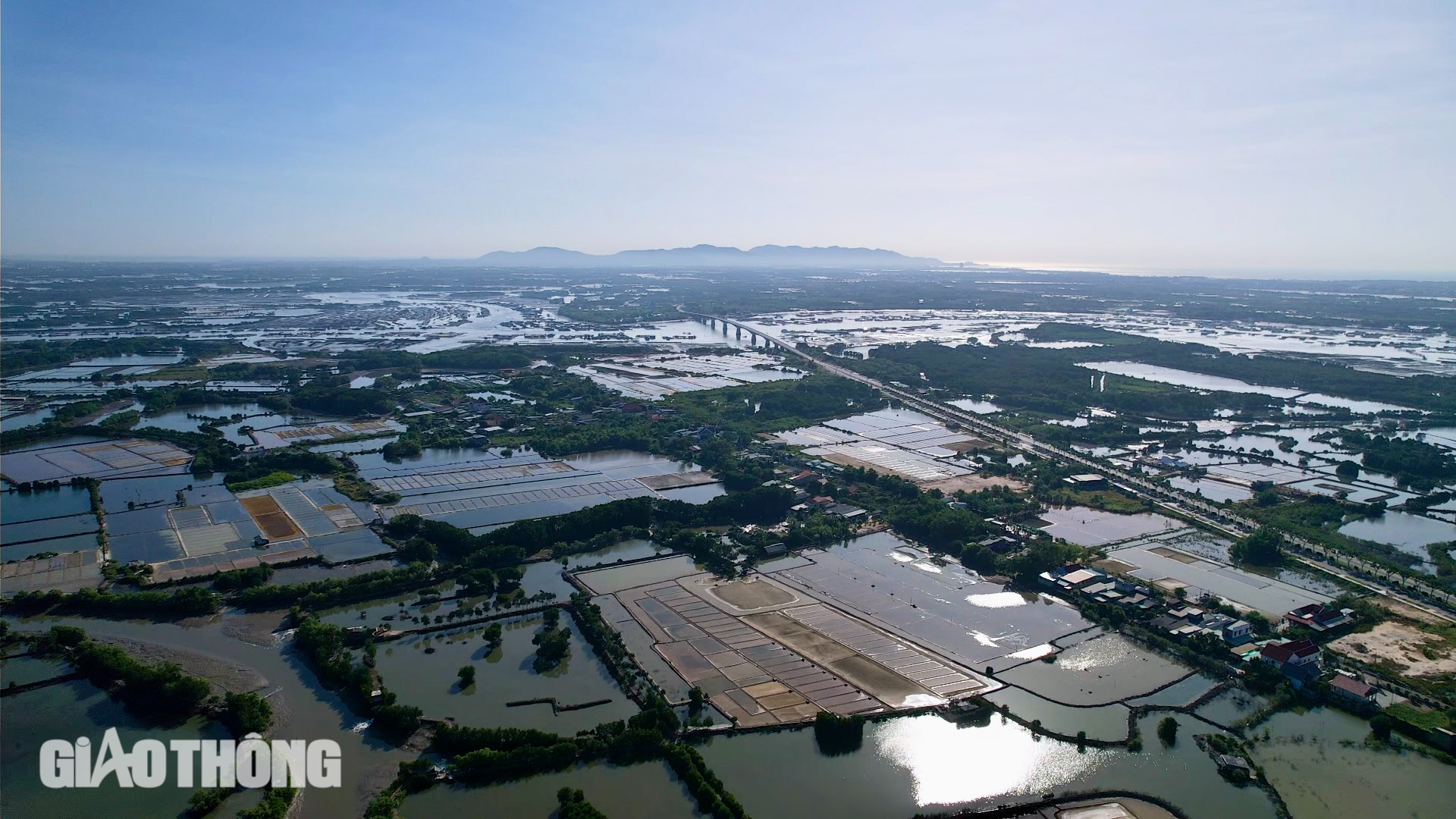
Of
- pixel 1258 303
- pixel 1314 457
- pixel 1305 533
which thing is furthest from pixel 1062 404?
pixel 1258 303

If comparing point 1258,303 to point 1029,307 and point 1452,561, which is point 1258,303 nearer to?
point 1029,307

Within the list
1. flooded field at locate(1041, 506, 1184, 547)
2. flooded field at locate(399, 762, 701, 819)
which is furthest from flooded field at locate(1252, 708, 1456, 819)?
flooded field at locate(399, 762, 701, 819)

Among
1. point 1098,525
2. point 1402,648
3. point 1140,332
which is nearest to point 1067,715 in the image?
point 1402,648

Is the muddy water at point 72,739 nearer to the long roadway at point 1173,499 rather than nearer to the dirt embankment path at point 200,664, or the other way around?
the dirt embankment path at point 200,664

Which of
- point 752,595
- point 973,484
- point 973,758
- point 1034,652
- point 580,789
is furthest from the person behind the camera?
point 973,484

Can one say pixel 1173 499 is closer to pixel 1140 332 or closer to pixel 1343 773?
pixel 1343 773
